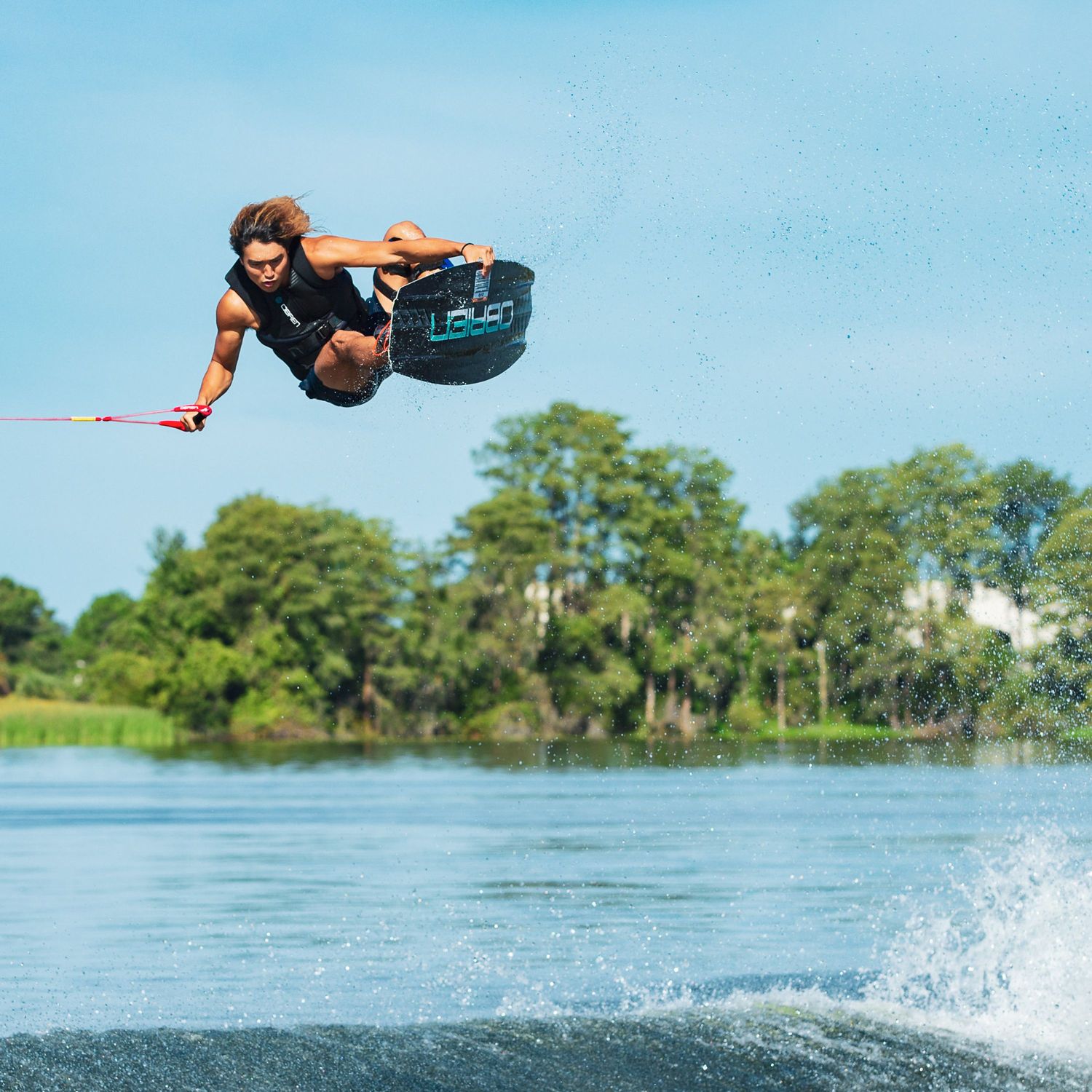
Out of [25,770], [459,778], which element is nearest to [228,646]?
[25,770]

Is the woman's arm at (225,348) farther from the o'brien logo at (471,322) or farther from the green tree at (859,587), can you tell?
the green tree at (859,587)

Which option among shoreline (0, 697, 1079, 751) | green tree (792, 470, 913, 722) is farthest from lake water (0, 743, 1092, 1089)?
green tree (792, 470, 913, 722)

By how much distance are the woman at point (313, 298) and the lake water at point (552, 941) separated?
398 centimetres

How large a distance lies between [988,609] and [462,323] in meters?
46.2

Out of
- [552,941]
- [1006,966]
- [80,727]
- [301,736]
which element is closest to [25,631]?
[301,736]

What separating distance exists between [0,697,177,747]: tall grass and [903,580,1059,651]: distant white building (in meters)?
31.2

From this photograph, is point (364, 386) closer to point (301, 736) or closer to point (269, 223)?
point (269, 223)

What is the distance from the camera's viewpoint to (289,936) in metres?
15.3

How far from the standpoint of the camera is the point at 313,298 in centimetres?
880

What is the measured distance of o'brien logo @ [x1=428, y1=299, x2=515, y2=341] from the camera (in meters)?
9.20

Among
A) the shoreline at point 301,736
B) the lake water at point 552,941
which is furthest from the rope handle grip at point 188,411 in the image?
the shoreline at point 301,736

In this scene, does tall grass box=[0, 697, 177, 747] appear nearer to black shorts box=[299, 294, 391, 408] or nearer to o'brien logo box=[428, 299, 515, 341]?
black shorts box=[299, 294, 391, 408]

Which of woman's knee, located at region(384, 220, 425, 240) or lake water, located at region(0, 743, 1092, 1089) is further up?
woman's knee, located at region(384, 220, 425, 240)

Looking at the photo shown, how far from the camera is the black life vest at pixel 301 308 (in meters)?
8.66
